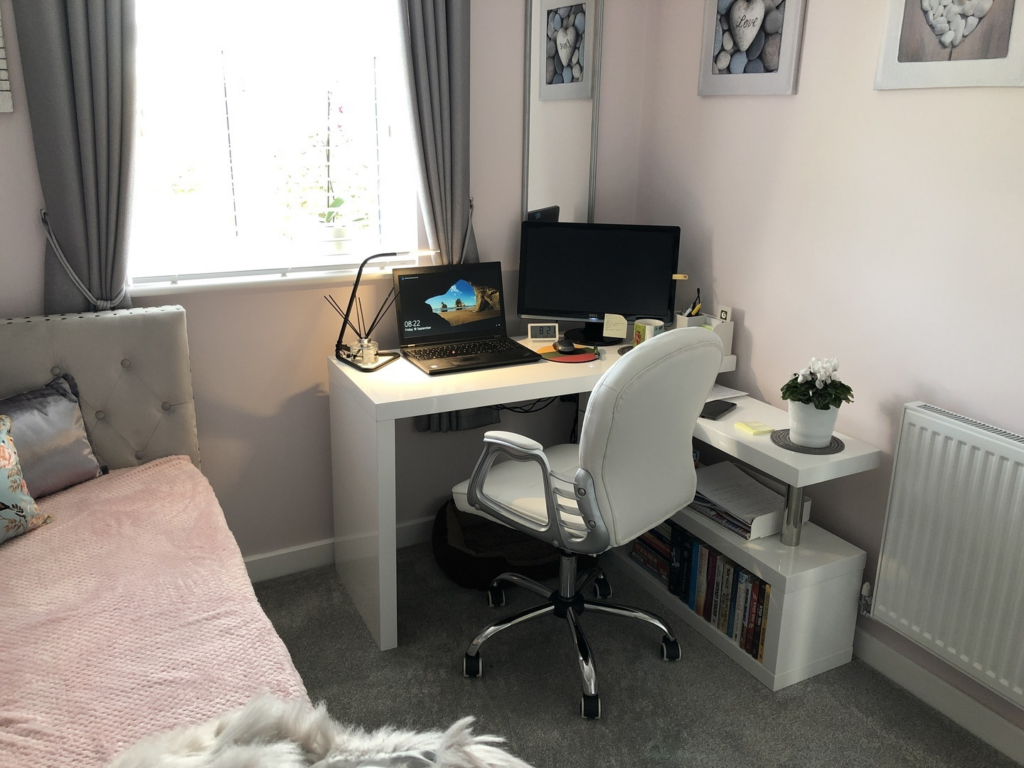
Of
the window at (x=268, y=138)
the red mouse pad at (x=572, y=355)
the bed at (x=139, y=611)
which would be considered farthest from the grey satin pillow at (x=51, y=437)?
the red mouse pad at (x=572, y=355)

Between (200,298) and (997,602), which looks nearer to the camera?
(997,602)

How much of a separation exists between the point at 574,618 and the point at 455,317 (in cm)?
106

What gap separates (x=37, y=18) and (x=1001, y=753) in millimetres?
3062

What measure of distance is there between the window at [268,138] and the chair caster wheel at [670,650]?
60.5 inches

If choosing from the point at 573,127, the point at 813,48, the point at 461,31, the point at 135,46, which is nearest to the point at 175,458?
the point at 135,46

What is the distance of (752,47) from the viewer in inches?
102

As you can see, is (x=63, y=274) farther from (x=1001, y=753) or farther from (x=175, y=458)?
(x=1001, y=753)

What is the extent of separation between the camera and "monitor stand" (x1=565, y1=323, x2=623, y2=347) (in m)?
2.92

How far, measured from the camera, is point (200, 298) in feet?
8.32

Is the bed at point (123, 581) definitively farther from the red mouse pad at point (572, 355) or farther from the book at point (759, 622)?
the book at point (759, 622)

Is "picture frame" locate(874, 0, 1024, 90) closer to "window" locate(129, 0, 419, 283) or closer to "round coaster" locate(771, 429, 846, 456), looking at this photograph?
"round coaster" locate(771, 429, 846, 456)

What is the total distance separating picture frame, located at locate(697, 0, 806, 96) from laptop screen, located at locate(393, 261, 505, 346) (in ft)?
3.12

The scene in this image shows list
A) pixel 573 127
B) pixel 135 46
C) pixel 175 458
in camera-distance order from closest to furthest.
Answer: pixel 135 46 → pixel 175 458 → pixel 573 127

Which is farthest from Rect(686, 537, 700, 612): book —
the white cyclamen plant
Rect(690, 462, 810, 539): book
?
the white cyclamen plant
